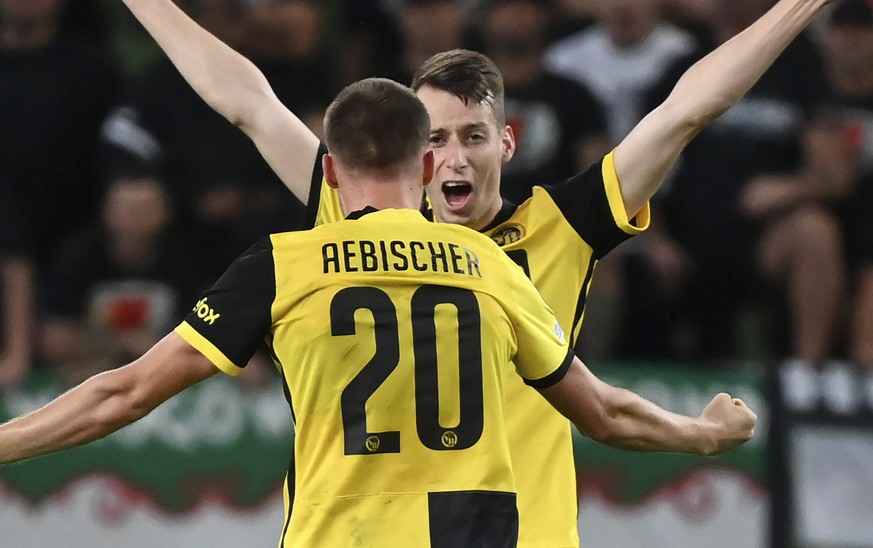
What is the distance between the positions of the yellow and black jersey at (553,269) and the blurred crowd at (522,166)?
3544 millimetres

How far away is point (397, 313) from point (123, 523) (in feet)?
14.9

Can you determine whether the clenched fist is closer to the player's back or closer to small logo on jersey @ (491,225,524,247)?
the player's back

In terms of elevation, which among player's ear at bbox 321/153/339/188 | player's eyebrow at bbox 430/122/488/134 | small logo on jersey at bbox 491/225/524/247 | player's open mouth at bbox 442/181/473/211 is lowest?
player's ear at bbox 321/153/339/188

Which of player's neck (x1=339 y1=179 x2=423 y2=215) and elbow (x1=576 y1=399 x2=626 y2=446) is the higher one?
player's neck (x1=339 y1=179 x2=423 y2=215)

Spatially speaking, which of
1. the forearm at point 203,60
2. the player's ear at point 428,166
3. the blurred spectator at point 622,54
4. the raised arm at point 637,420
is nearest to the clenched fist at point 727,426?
the raised arm at point 637,420

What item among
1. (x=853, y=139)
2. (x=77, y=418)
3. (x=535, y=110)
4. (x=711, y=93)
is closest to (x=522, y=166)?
(x=535, y=110)

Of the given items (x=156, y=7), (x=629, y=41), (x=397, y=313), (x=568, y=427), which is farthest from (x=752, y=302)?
(x=397, y=313)

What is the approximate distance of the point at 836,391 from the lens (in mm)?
8266

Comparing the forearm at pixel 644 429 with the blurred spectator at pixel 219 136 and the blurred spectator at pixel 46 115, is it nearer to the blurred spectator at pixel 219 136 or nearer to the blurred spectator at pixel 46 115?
the blurred spectator at pixel 219 136

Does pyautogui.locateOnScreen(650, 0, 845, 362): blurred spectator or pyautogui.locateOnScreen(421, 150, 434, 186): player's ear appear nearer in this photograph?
pyautogui.locateOnScreen(421, 150, 434, 186): player's ear

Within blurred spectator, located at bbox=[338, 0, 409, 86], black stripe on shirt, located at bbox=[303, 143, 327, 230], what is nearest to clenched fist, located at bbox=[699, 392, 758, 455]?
black stripe on shirt, located at bbox=[303, 143, 327, 230]

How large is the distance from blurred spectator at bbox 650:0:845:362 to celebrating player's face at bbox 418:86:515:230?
4085mm

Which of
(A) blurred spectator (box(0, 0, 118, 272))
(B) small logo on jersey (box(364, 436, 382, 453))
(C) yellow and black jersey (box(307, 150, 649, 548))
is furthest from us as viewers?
(A) blurred spectator (box(0, 0, 118, 272))

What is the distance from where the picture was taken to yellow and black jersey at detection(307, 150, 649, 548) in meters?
4.73
